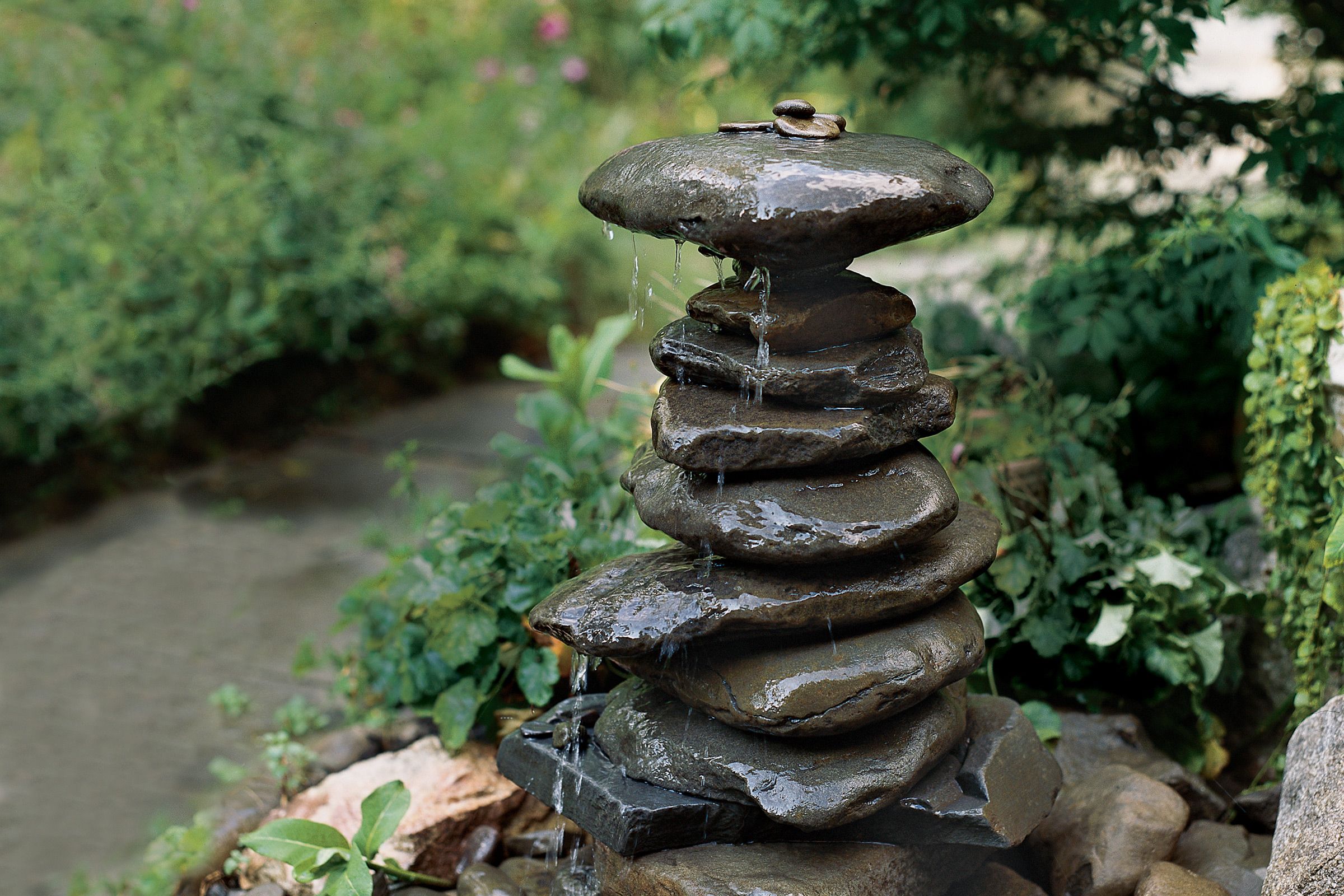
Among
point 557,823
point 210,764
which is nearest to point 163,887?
point 210,764

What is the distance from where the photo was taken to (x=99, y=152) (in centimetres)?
616

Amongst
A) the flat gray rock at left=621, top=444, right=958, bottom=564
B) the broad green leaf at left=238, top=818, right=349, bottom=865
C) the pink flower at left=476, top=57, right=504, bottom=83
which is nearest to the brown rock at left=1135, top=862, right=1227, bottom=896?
the flat gray rock at left=621, top=444, right=958, bottom=564

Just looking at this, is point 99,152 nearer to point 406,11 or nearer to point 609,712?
point 406,11

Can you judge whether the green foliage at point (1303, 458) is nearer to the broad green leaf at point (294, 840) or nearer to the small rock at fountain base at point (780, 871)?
the small rock at fountain base at point (780, 871)

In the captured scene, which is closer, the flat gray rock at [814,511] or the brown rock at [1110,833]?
the flat gray rock at [814,511]

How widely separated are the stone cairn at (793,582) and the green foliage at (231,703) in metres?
2.04

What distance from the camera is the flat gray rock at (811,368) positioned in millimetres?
2309

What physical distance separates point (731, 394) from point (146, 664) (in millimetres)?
3163

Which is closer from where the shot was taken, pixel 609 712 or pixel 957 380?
pixel 609 712

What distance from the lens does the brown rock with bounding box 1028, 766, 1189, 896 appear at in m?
2.64

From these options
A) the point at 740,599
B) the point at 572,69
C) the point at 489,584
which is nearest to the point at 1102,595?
the point at 740,599

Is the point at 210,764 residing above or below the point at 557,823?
below

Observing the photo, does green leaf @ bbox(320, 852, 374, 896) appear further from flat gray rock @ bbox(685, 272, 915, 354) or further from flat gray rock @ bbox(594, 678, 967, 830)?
flat gray rock @ bbox(685, 272, 915, 354)

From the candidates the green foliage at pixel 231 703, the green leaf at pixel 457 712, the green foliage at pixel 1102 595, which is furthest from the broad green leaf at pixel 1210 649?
the green foliage at pixel 231 703
